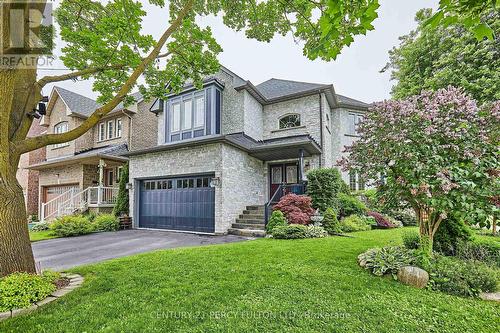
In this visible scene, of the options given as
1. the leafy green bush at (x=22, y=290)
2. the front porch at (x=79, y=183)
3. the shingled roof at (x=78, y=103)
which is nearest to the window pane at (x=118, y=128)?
the shingled roof at (x=78, y=103)

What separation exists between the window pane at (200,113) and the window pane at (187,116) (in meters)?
0.34

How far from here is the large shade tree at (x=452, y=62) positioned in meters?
11.3

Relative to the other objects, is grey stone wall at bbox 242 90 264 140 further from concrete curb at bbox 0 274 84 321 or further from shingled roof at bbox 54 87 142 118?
concrete curb at bbox 0 274 84 321

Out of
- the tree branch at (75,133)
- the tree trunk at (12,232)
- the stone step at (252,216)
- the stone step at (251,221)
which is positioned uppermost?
the tree branch at (75,133)

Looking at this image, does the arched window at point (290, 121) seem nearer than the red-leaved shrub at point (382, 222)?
No

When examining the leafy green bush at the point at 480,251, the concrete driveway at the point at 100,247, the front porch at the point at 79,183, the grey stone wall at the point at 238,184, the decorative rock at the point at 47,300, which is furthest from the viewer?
the front porch at the point at 79,183

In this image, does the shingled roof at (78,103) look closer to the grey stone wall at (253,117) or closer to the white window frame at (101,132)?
the white window frame at (101,132)

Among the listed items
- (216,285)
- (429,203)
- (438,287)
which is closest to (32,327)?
(216,285)

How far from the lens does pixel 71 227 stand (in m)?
10.4

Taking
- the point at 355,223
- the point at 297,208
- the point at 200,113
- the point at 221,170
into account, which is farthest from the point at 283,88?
the point at 355,223

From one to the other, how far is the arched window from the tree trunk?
38.9 ft

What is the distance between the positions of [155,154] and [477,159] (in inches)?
459

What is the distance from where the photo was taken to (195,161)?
1058 cm

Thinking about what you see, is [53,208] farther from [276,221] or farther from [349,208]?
[349,208]
